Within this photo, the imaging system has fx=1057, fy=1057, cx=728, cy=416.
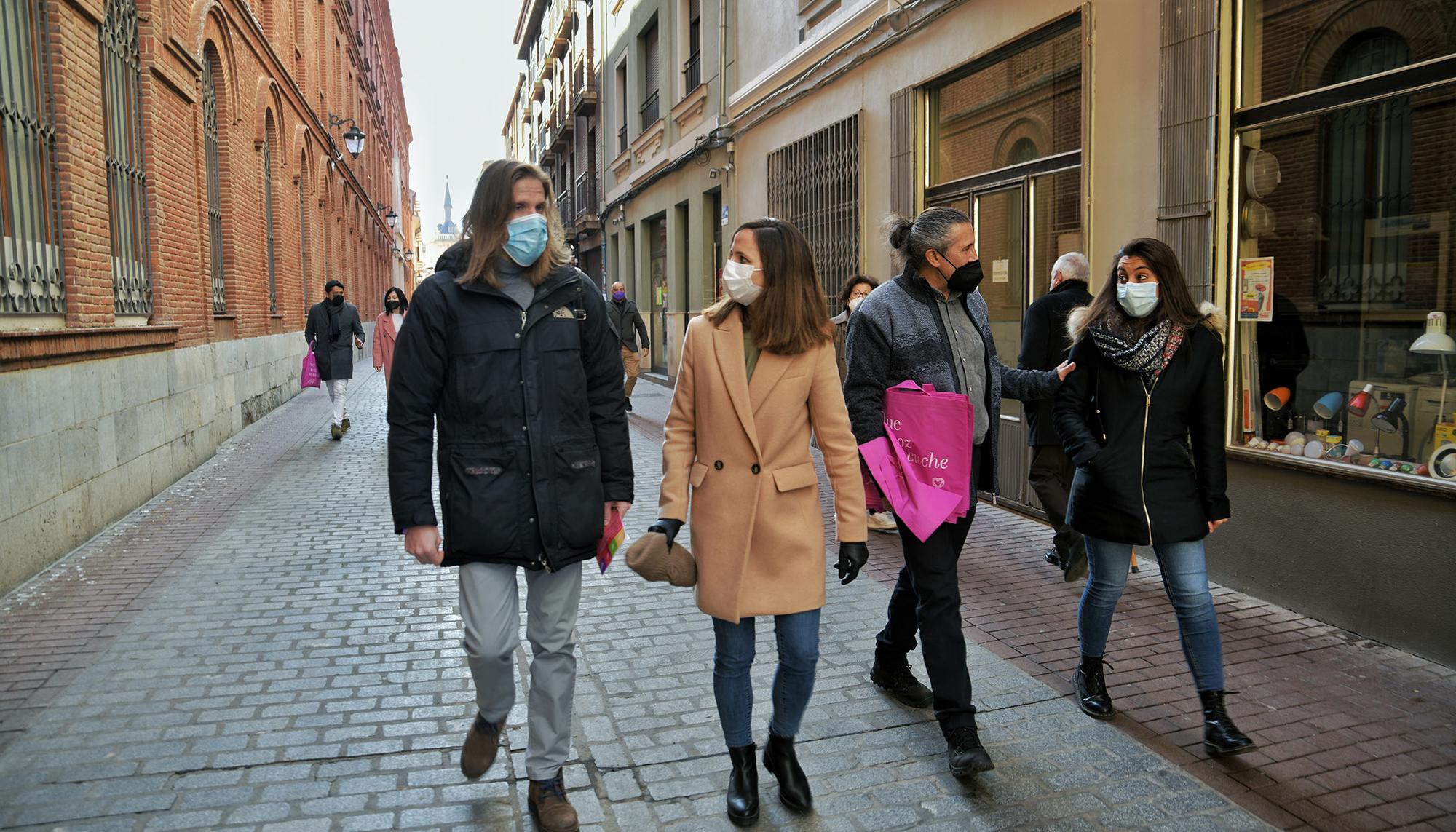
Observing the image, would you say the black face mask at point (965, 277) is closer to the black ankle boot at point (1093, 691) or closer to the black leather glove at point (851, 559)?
the black leather glove at point (851, 559)

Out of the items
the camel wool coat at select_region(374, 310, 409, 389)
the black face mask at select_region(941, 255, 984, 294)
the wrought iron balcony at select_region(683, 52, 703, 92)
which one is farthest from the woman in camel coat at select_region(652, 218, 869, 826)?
the wrought iron balcony at select_region(683, 52, 703, 92)

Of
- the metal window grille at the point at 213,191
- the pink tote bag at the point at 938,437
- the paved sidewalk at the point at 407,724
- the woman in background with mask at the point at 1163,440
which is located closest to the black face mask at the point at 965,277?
the pink tote bag at the point at 938,437

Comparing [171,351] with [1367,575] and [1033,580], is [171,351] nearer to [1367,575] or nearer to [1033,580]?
[1033,580]

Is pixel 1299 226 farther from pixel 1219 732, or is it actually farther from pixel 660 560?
pixel 660 560

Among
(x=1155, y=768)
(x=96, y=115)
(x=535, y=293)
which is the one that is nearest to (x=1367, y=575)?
(x=1155, y=768)

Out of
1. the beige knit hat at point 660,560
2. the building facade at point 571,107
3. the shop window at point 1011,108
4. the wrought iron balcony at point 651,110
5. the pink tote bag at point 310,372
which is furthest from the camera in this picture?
the building facade at point 571,107

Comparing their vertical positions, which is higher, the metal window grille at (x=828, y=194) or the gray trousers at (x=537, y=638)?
the metal window grille at (x=828, y=194)

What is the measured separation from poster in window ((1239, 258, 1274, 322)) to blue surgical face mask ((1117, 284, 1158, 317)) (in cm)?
239

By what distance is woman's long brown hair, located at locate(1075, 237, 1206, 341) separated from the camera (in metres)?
3.83

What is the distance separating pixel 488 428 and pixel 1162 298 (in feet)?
7.99

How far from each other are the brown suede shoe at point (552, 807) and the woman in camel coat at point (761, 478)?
49 cm

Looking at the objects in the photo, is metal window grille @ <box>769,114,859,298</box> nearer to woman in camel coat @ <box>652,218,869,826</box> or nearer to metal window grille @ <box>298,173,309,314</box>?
woman in camel coat @ <box>652,218,869,826</box>

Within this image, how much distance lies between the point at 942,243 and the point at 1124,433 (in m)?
0.97

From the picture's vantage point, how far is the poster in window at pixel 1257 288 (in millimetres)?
5777
